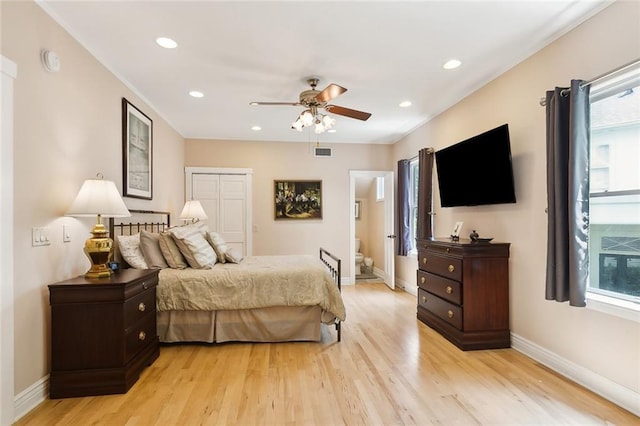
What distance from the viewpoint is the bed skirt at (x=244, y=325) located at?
3.12m

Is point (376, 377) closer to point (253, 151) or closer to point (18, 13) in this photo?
point (18, 13)

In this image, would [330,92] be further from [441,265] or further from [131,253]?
[131,253]

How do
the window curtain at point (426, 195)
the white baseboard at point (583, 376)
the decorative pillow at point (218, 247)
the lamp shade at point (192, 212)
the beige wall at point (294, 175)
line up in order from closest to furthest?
the white baseboard at point (583, 376) < the decorative pillow at point (218, 247) < the window curtain at point (426, 195) < the lamp shade at point (192, 212) < the beige wall at point (294, 175)

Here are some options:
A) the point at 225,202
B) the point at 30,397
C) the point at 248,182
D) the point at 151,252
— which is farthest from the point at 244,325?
the point at 248,182

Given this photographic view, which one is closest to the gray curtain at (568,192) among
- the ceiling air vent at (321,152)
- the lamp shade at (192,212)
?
the ceiling air vent at (321,152)

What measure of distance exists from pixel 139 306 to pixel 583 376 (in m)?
3.37

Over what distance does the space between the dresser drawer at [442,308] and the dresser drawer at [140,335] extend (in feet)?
9.13

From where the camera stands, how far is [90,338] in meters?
2.24

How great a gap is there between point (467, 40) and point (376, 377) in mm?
2796

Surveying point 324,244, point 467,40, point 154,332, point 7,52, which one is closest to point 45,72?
point 7,52

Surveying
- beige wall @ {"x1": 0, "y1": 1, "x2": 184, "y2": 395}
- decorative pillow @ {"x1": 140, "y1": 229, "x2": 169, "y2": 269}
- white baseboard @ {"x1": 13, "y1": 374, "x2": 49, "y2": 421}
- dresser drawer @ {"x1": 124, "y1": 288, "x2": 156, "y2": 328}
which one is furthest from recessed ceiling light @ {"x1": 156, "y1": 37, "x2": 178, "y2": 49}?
white baseboard @ {"x1": 13, "y1": 374, "x2": 49, "y2": 421}

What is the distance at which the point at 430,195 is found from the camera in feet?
14.9

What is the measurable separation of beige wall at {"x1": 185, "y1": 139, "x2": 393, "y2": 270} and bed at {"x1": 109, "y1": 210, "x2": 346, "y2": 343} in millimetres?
2638

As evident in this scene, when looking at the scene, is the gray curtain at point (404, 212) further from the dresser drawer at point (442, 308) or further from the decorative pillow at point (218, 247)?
the decorative pillow at point (218, 247)
